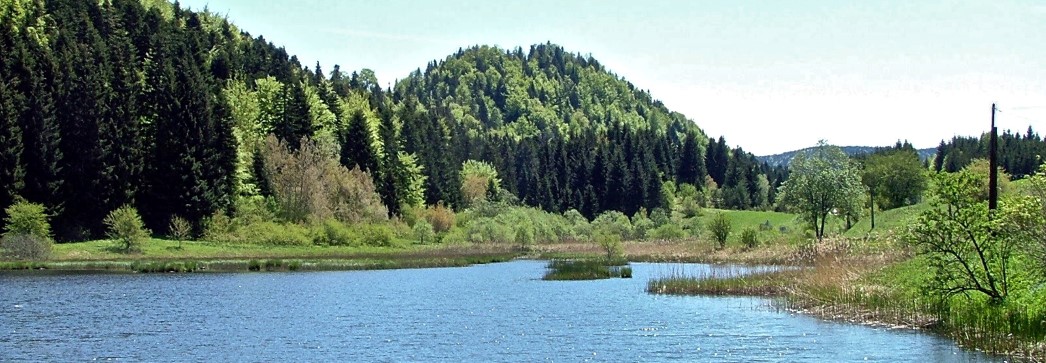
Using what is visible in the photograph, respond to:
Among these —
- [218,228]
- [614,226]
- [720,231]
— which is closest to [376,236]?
[218,228]

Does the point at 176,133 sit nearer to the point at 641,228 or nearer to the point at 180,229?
the point at 180,229

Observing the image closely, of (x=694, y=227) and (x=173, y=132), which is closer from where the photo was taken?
(x=173, y=132)

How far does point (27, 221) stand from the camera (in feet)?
273

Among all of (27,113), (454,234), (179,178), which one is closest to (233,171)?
(179,178)

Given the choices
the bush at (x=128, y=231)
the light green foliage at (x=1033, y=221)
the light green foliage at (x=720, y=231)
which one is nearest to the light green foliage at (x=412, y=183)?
the bush at (x=128, y=231)

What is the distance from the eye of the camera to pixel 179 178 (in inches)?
3935

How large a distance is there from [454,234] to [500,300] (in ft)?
233

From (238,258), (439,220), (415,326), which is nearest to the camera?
(415,326)

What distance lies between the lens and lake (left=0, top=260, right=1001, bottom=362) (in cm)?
3353

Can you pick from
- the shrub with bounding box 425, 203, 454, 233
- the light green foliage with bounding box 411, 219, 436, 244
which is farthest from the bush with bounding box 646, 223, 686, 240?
the light green foliage with bounding box 411, 219, 436, 244

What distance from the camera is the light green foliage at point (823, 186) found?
93.6m

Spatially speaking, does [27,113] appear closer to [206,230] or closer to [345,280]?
[206,230]

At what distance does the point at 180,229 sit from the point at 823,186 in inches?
2188

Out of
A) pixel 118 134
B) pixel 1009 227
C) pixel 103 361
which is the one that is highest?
pixel 118 134
